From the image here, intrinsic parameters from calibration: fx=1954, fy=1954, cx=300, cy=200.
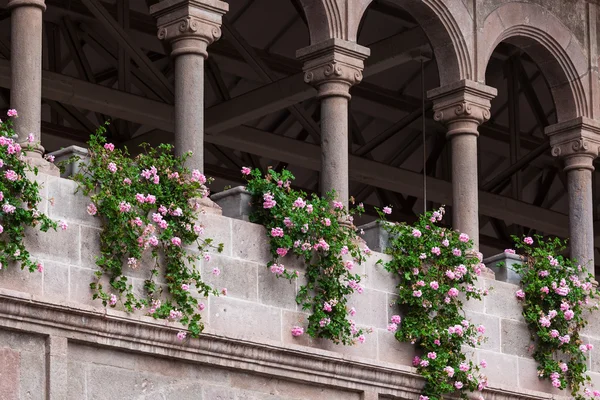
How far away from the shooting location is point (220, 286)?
13781 mm

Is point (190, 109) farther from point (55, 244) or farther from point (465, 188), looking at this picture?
point (465, 188)

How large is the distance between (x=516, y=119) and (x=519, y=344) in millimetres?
6905

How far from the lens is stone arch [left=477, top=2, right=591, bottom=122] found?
17219mm

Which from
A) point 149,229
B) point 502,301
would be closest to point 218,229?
point 149,229

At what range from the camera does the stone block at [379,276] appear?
14.9m

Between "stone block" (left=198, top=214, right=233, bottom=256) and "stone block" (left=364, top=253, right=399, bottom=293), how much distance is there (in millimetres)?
1354

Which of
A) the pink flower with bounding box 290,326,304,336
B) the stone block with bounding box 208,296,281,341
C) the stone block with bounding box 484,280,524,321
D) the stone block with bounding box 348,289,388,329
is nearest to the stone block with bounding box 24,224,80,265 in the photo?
the stone block with bounding box 208,296,281,341

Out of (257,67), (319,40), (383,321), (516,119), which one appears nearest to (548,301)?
(383,321)

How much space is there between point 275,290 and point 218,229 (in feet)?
2.25

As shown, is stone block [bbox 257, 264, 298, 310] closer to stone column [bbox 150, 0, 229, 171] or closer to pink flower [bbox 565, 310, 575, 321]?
stone column [bbox 150, 0, 229, 171]

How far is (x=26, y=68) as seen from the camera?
13.4 m

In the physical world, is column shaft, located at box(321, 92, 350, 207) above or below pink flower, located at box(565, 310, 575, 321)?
above

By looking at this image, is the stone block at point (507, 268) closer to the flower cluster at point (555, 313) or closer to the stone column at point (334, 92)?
the flower cluster at point (555, 313)

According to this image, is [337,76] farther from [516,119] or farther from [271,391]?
[516,119]
